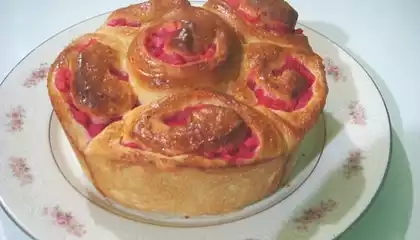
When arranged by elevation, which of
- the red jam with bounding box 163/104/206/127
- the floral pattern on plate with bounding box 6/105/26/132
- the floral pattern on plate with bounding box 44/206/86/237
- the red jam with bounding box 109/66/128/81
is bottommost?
the floral pattern on plate with bounding box 44/206/86/237

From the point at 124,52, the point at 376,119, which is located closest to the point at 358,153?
the point at 376,119

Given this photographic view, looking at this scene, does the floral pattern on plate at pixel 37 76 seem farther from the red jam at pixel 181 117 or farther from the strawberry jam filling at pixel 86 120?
the red jam at pixel 181 117

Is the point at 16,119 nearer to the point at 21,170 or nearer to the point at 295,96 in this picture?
the point at 21,170

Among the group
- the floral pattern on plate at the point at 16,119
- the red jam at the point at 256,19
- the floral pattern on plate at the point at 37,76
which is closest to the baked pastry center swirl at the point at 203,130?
the red jam at the point at 256,19

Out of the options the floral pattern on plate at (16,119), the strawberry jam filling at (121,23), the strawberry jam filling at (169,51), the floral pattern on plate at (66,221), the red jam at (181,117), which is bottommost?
the floral pattern on plate at (66,221)

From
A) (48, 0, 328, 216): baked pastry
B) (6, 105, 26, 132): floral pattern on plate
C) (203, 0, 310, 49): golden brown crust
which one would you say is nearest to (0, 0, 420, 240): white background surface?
(6, 105, 26, 132): floral pattern on plate

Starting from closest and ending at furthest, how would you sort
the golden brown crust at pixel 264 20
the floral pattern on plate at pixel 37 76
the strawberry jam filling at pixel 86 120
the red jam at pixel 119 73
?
the strawberry jam filling at pixel 86 120
the red jam at pixel 119 73
the golden brown crust at pixel 264 20
the floral pattern on plate at pixel 37 76

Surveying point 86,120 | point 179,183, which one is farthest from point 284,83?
point 86,120

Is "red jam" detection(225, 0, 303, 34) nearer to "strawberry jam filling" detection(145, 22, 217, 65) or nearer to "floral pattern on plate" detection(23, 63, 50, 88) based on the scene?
"strawberry jam filling" detection(145, 22, 217, 65)
